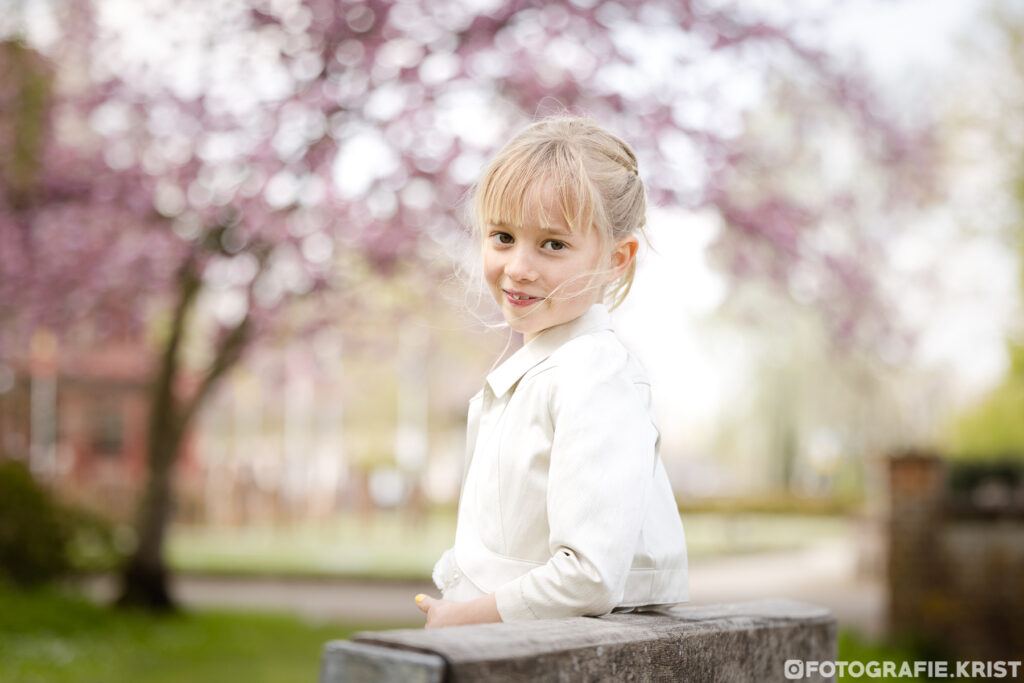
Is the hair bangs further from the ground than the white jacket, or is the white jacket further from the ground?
the hair bangs

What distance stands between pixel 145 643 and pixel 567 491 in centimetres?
765

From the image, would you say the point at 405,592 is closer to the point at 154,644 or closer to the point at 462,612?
the point at 154,644

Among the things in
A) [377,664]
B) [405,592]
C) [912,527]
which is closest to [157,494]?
[405,592]

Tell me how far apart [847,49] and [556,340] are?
7.29 m

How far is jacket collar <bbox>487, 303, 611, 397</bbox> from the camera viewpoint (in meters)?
1.70

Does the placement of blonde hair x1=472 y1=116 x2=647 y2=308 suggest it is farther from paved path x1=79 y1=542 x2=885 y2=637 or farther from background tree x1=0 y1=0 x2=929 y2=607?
paved path x1=79 y1=542 x2=885 y2=637

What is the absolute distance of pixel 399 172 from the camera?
7742 millimetres

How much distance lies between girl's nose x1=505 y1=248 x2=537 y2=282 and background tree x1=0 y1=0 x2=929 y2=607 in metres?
→ 5.62

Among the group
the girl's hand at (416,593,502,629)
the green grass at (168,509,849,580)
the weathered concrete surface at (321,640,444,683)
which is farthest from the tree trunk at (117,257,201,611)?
the weathered concrete surface at (321,640,444,683)

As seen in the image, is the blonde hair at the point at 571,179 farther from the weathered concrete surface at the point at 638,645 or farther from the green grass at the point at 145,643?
the green grass at the point at 145,643

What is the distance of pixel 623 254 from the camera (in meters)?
1.79

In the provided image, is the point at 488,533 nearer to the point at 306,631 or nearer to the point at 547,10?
the point at 547,10

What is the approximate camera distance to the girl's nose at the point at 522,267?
170 centimetres

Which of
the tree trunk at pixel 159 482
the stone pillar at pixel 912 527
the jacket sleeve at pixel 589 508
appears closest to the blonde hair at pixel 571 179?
the jacket sleeve at pixel 589 508
